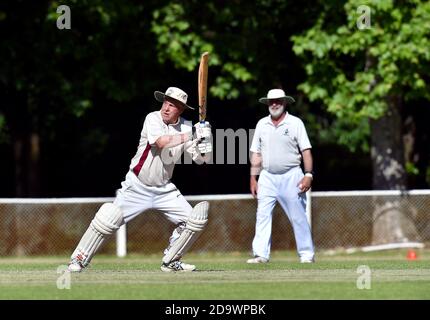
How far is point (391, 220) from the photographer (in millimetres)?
23016

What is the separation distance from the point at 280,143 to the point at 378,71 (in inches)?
303

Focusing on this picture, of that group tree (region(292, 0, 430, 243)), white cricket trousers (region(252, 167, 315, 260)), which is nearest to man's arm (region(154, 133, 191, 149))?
white cricket trousers (region(252, 167, 315, 260))

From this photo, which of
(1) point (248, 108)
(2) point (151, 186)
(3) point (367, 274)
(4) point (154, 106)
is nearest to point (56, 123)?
(4) point (154, 106)

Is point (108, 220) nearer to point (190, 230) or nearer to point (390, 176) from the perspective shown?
point (190, 230)

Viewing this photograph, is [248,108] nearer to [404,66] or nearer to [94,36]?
[94,36]

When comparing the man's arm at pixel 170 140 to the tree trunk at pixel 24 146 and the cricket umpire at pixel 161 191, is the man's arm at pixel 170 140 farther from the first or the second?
the tree trunk at pixel 24 146

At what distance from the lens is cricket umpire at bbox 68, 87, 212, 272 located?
12688mm

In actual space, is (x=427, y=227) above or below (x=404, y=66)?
below

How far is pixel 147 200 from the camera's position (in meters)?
12.9

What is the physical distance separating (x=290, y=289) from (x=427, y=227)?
12.4 metres

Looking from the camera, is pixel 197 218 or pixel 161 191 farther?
pixel 161 191

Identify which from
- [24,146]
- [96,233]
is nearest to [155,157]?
[96,233]

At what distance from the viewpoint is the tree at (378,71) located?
2152 centimetres
